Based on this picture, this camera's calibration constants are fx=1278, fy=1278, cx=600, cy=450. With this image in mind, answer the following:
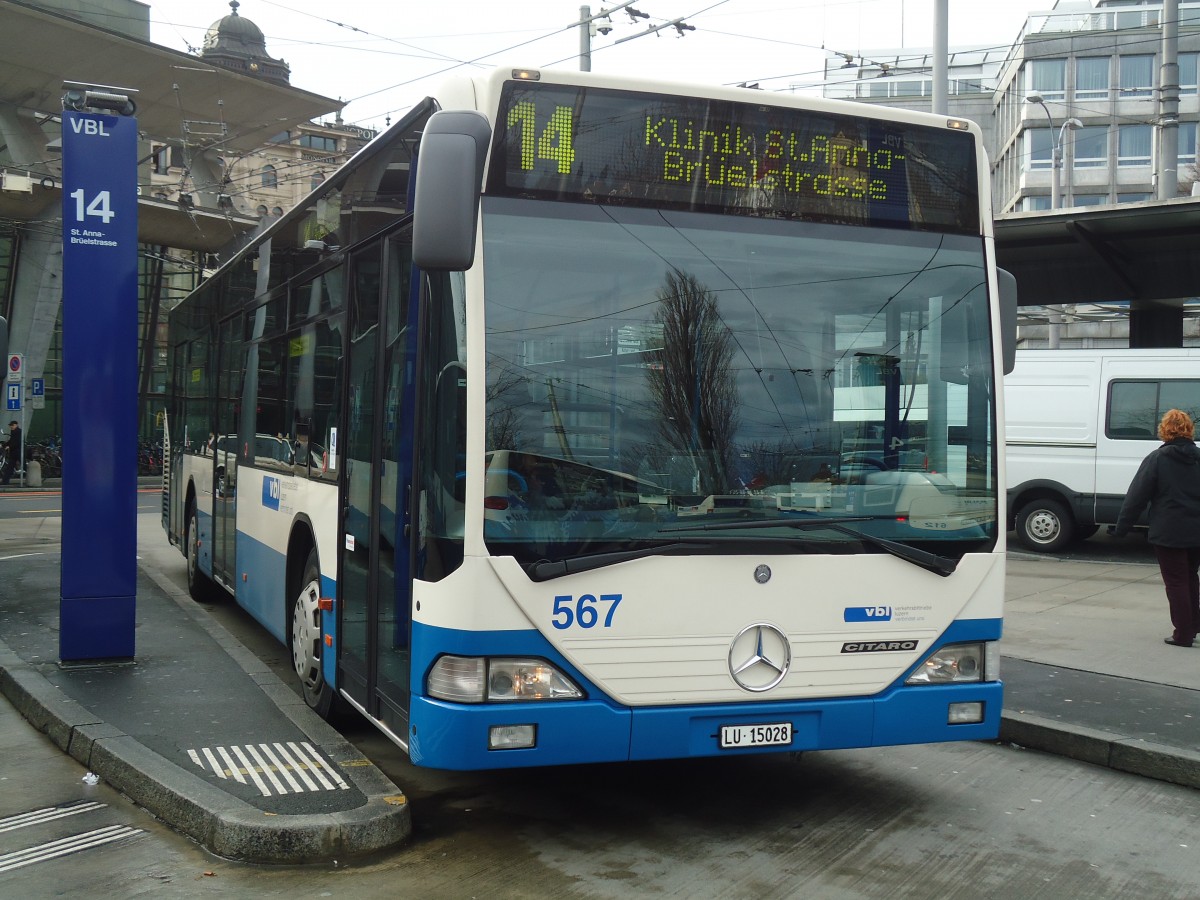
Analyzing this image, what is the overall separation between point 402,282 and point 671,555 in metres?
1.70

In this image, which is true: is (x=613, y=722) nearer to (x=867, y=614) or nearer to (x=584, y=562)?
(x=584, y=562)

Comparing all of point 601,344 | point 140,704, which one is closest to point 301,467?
point 140,704

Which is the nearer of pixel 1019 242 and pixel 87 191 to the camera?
pixel 87 191

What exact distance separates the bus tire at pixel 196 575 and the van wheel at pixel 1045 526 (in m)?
10.7

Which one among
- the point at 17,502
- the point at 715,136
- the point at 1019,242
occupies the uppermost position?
the point at 1019,242

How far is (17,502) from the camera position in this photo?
2789 centimetres

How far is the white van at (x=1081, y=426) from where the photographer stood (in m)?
16.4

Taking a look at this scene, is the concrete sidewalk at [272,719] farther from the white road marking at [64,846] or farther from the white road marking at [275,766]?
the white road marking at [64,846]

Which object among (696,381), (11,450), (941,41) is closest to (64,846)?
(696,381)

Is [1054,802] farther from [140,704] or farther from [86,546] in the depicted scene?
[86,546]

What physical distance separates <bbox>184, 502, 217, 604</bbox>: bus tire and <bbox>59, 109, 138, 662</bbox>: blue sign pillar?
11.2 ft

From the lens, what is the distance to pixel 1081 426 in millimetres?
16797

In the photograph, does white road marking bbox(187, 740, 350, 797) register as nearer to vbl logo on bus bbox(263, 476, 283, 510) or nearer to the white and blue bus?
the white and blue bus

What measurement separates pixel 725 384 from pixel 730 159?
0.96 metres
